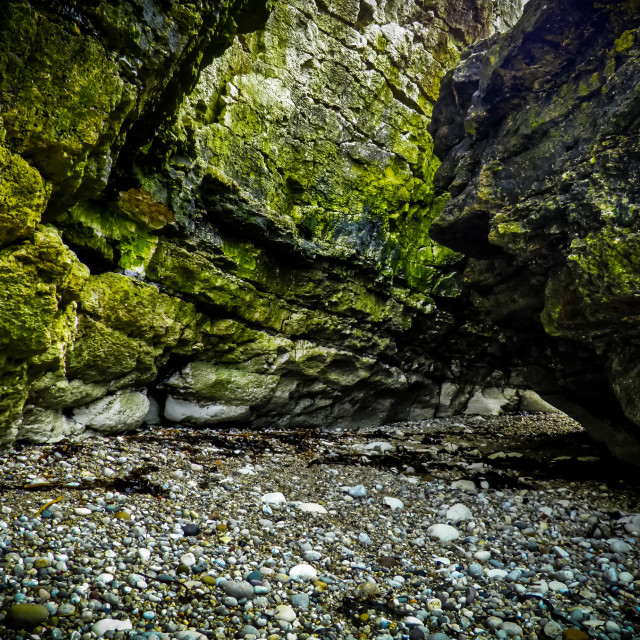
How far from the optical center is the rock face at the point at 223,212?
5.16 metres

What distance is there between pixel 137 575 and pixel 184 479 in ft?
9.42

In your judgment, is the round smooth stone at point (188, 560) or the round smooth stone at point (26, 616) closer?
the round smooth stone at point (26, 616)

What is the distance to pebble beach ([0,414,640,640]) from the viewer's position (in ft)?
10.6

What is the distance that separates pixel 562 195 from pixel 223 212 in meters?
7.95

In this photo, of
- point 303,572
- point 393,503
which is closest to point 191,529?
point 303,572

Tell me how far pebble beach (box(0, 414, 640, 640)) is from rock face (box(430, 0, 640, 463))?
3001 millimetres

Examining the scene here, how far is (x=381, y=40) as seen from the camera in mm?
15250

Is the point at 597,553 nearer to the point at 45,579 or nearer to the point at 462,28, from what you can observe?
the point at 45,579

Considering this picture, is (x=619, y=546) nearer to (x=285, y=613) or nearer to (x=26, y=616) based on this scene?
(x=285, y=613)

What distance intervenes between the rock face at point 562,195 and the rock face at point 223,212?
12.0ft

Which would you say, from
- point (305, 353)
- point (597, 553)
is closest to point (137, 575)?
point (597, 553)

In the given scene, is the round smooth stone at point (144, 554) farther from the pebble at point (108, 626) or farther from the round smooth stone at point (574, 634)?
the round smooth stone at point (574, 634)

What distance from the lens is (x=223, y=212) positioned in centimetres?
1034

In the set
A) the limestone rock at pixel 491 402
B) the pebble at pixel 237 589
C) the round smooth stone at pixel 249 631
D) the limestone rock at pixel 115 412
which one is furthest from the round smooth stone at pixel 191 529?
the limestone rock at pixel 491 402
